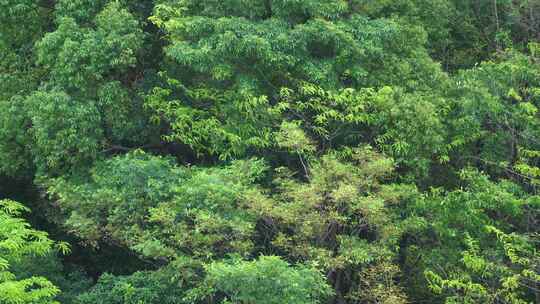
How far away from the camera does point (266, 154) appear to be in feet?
47.2

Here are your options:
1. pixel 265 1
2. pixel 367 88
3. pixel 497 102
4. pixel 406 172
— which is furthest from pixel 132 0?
pixel 497 102

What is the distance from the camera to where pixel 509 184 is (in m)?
12.8

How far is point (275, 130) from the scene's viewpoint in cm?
1415

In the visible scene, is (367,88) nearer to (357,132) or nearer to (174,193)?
(357,132)

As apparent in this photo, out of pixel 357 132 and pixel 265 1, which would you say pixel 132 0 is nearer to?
pixel 265 1

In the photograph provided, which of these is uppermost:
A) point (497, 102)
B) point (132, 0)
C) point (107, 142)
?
point (132, 0)

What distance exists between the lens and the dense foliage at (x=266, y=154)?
39.1 ft

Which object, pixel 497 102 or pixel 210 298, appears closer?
pixel 210 298

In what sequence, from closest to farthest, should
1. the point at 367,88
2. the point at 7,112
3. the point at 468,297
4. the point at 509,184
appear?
the point at 468,297, the point at 509,184, the point at 367,88, the point at 7,112

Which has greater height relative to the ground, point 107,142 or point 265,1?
point 265,1

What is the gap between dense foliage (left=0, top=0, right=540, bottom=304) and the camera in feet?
39.1

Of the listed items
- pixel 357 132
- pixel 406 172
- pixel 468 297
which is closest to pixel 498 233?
pixel 468 297

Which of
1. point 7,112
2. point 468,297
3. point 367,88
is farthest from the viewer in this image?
point 7,112

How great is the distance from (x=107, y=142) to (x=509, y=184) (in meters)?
8.33
